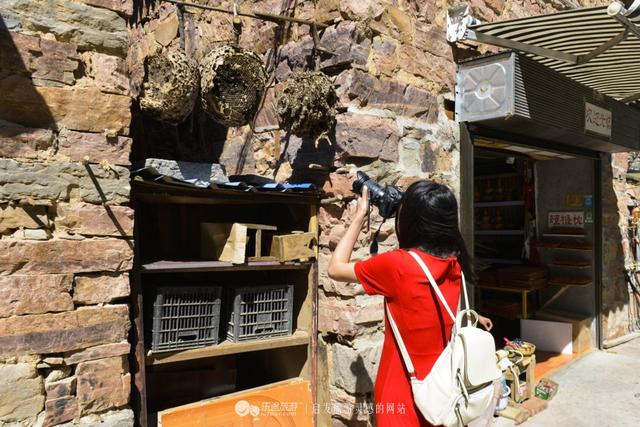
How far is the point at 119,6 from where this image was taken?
229 centimetres

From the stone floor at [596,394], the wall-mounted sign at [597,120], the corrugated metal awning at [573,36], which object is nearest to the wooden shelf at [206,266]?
the corrugated metal awning at [573,36]

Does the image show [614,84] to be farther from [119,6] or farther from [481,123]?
[119,6]

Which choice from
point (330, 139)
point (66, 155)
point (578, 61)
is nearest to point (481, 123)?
point (578, 61)

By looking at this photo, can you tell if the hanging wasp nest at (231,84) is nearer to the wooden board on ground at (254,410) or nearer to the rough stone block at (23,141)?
the rough stone block at (23,141)

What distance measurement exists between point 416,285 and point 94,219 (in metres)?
1.43

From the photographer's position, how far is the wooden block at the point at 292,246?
2.87 meters

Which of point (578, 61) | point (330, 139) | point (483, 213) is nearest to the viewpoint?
point (330, 139)

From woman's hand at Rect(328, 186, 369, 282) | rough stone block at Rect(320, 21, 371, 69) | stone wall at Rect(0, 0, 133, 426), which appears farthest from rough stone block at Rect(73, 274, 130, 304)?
rough stone block at Rect(320, 21, 371, 69)

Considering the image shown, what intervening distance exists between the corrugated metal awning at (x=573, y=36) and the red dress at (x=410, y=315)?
1.95 meters

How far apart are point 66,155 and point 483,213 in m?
5.06

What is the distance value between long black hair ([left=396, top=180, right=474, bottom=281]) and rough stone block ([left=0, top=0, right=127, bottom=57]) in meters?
1.55

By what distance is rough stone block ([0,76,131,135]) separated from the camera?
204 cm

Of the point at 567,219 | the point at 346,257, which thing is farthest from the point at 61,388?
the point at 567,219

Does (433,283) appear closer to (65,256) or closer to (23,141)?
(65,256)
